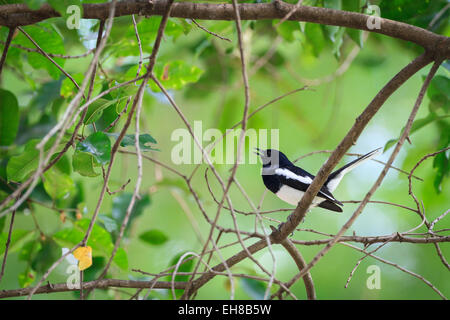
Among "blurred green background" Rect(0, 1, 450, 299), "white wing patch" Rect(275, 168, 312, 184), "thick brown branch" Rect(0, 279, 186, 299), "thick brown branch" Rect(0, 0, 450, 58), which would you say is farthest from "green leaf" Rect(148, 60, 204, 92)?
"thick brown branch" Rect(0, 279, 186, 299)

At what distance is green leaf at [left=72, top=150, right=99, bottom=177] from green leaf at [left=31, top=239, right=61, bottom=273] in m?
1.33

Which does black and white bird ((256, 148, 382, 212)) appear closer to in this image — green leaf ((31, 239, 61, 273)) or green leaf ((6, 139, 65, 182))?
green leaf ((31, 239, 61, 273))

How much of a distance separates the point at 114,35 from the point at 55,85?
0.61 metres

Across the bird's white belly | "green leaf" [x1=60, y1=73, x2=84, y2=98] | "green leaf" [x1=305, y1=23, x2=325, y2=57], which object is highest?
"green leaf" [x1=305, y1=23, x2=325, y2=57]

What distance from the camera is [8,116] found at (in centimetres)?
296

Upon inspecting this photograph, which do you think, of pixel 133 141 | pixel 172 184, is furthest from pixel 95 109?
pixel 172 184

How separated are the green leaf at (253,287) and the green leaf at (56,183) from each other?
52.3 inches

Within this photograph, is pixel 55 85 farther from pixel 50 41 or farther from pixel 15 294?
pixel 15 294

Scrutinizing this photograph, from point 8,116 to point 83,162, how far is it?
1.28 meters

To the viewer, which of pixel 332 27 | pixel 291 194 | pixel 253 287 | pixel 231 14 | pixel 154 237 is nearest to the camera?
pixel 231 14

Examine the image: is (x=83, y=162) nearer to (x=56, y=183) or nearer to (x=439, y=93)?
(x=56, y=183)

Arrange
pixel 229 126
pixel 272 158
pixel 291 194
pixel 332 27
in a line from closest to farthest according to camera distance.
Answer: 1. pixel 332 27
2. pixel 291 194
3. pixel 272 158
4. pixel 229 126

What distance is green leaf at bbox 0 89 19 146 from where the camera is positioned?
115 inches
